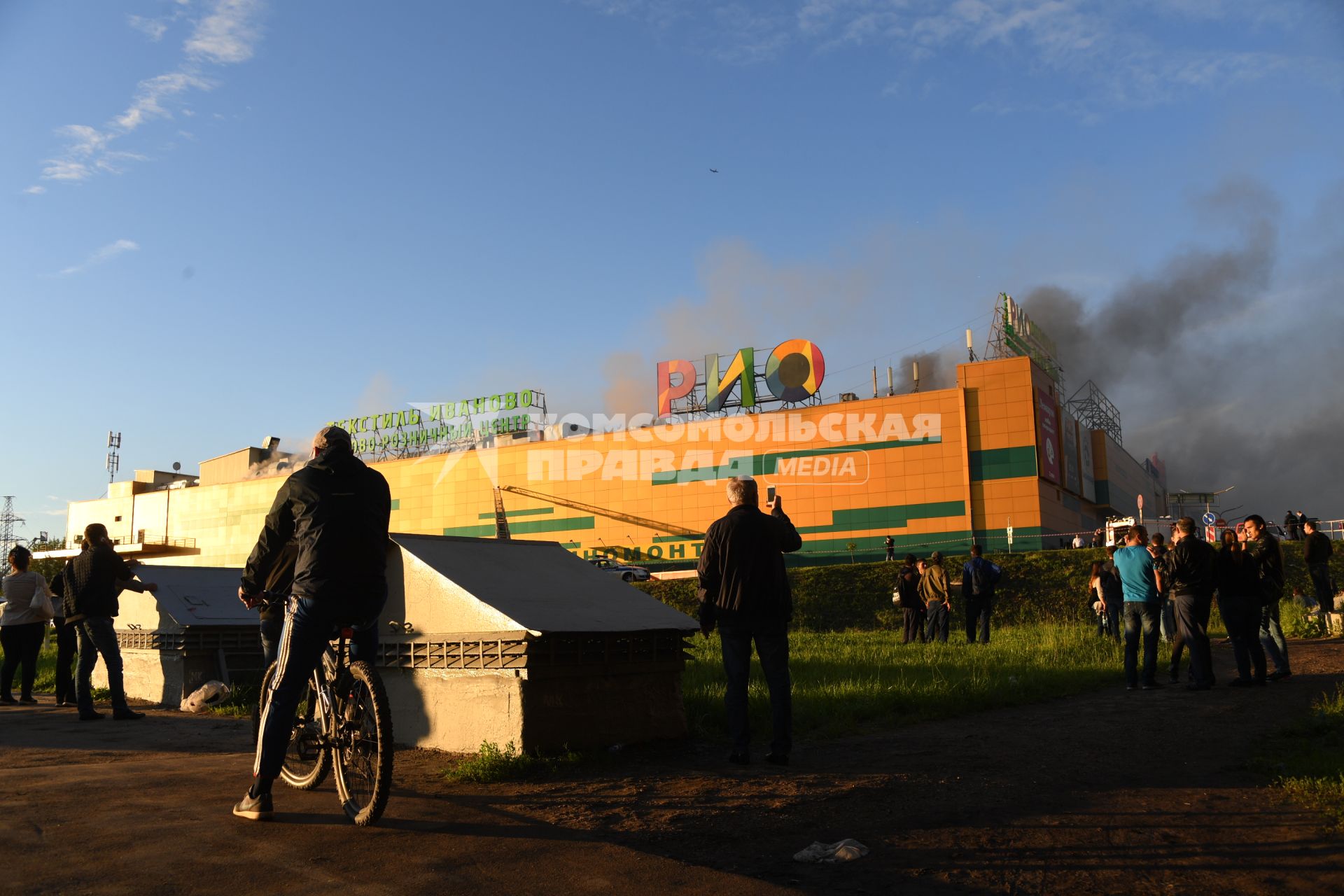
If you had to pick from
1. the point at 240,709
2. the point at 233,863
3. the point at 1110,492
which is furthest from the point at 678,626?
the point at 1110,492

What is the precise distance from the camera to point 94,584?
27.4 feet

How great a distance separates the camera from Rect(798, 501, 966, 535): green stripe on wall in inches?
2042

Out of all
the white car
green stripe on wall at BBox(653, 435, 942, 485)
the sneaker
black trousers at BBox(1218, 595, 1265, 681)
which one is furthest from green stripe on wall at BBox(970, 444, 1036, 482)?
the sneaker

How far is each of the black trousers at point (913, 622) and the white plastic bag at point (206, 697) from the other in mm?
10938

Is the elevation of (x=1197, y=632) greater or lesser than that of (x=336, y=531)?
lesser

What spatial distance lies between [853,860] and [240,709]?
6704 mm

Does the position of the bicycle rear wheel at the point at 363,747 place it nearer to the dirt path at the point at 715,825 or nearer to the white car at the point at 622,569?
the dirt path at the point at 715,825

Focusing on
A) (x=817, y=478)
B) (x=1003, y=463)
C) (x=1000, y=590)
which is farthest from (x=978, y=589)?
(x=817, y=478)

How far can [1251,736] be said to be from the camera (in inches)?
249

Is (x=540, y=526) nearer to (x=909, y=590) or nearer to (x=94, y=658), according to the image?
(x=909, y=590)

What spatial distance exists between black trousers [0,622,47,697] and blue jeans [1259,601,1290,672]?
12292 mm

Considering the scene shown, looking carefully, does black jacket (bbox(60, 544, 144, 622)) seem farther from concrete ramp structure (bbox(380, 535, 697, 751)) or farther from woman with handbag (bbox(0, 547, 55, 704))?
concrete ramp structure (bbox(380, 535, 697, 751))

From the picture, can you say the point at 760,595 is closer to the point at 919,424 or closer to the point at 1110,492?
the point at 919,424

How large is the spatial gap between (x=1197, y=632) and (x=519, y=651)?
6.76 meters
